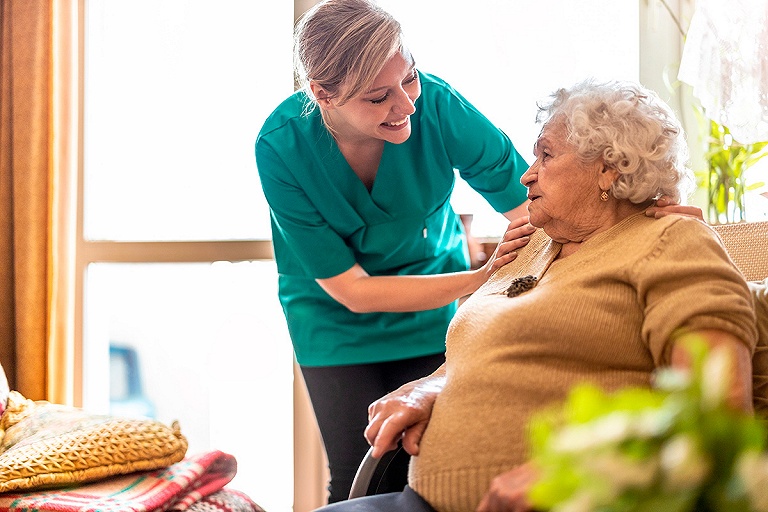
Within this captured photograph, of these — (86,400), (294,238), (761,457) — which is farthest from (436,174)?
(86,400)

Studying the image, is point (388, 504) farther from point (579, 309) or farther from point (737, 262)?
point (737, 262)

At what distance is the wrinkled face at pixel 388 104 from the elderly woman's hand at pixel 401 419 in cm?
58

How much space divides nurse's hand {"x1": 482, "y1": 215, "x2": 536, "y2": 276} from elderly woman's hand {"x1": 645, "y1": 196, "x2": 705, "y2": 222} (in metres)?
0.33

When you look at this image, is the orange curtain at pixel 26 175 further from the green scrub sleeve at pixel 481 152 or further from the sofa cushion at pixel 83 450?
the green scrub sleeve at pixel 481 152

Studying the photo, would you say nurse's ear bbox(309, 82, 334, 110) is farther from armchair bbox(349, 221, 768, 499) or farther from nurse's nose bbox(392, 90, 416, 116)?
armchair bbox(349, 221, 768, 499)

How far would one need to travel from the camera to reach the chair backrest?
1.57m

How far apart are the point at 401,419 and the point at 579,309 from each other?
1.28ft

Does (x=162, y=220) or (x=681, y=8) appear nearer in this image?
(x=681, y=8)

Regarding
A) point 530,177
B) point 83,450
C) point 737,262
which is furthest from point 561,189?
point 83,450

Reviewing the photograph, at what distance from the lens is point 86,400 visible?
3043 mm

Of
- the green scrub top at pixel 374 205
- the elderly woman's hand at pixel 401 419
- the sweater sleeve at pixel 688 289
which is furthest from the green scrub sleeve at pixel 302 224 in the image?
the sweater sleeve at pixel 688 289

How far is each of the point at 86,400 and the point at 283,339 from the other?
0.79 metres

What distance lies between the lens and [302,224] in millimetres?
1906

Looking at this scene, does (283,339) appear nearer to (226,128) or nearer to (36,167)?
(226,128)
